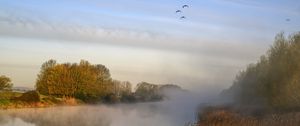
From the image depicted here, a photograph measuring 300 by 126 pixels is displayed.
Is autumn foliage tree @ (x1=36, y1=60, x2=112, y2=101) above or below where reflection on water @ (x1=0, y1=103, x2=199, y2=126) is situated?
above

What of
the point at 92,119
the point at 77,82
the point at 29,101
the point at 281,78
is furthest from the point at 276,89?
the point at 77,82

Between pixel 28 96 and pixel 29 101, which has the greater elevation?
pixel 28 96

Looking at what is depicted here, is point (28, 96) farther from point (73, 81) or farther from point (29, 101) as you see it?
point (73, 81)

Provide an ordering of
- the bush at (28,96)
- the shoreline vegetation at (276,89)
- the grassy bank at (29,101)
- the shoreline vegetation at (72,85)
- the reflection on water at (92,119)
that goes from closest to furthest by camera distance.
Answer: the shoreline vegetation at (276,89) < the reflection on water at (92,119) < the grassy bank at (29,101) < the bush at (28,96) < the shoreline vegetation at (72,85)

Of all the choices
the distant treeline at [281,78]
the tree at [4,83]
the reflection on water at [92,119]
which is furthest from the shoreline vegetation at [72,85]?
the distant treeline at [281,78]

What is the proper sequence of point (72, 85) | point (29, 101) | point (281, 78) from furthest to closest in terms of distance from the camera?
point (72, 85), point (29, 101), point (281, 78)

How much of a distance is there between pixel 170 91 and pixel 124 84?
682 inches

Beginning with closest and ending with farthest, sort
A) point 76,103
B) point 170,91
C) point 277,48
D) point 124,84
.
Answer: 1. point 277,48
2. point 76,103
3. point 124,84
4. point 170,91

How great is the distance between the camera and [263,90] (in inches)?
2029

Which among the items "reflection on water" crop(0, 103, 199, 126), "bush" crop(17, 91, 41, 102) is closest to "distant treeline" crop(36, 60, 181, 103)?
"bush" crop(17, 91, 41, 102)

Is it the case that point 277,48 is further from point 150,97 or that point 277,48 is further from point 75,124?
point 150,97

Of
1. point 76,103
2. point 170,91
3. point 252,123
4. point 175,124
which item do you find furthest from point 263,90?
point 170,91

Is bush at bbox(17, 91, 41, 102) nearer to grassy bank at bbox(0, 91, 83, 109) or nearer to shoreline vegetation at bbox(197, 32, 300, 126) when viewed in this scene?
grassy bank at bbox(0, 91, 83, 109)

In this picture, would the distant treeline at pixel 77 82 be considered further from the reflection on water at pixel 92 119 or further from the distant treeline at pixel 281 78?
the distant treeline at pixel 281 78
